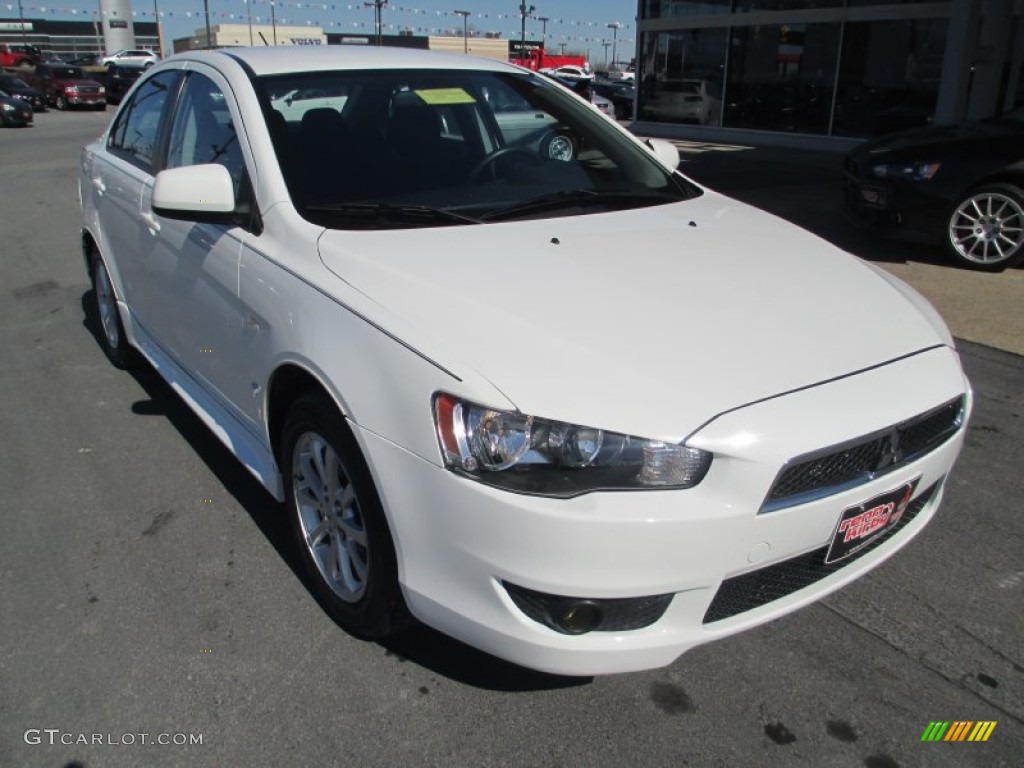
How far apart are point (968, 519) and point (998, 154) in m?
4.77

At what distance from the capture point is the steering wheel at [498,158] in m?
3.22

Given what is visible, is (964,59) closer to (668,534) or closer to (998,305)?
(998,305)

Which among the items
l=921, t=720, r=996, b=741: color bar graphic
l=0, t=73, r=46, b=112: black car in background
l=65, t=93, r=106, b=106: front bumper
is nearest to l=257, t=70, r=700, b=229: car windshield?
l=921, t=720, r=996, b=741: color bar graphic

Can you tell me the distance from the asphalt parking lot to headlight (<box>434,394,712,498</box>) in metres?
0.78

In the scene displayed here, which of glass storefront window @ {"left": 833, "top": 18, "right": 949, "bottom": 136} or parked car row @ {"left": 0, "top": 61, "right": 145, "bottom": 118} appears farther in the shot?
parked car row @ {"left": 0, "top": 61, "right": 145, "bottom": 118}

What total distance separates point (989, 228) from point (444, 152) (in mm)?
5662

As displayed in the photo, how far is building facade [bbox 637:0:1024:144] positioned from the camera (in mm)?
13406

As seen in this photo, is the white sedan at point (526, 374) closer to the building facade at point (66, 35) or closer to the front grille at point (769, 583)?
the front grille at point (769, 583)

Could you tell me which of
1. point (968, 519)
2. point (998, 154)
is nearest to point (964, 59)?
point (998, 154)

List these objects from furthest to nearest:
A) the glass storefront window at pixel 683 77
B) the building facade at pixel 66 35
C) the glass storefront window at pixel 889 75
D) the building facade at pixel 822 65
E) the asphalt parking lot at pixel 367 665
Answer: the building facade at pixel 66 35, the glass storefront window at pixel 683 77, the glass storefront window at pixel 889 75, the building facade at pixel 822 65, the asphalt parking lot at pixel 367 665

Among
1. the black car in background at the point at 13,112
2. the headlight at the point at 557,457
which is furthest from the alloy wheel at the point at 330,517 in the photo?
the black car in background at the point at 13,112

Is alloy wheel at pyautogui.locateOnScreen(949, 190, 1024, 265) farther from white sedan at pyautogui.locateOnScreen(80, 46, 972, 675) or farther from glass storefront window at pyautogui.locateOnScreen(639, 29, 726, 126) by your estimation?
glass storefront window at pyautogui.locateOnScreen(639, 29, 726, 126)

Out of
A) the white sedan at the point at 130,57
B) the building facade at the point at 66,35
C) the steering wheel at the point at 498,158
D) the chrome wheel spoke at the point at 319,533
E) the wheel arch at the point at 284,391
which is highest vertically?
the building facade at the point at 66,35

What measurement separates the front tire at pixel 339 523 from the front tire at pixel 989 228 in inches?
251
